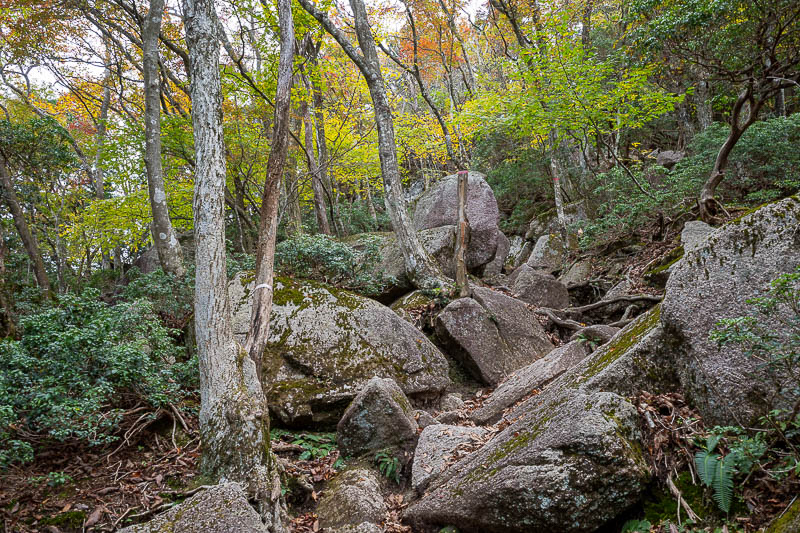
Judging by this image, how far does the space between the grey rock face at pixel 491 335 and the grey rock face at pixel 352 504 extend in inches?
127

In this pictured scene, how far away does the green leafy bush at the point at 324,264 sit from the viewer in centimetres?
826

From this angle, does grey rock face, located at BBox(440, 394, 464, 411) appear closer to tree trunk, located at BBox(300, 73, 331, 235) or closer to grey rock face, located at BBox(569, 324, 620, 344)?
grey rock face, located at BBox(569, 324, 620, 344)

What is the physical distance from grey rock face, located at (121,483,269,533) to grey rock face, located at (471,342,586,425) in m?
3.17

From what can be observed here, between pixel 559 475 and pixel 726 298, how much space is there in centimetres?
180

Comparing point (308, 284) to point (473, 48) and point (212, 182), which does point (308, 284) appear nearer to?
point (212, 182)

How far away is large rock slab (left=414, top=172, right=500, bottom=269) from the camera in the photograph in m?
12.0

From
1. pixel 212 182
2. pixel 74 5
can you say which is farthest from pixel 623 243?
pixel 74 5

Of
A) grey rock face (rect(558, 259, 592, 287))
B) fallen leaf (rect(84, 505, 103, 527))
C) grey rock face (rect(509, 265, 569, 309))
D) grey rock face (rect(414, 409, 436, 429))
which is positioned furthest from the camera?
grey rock face (rect(558, 259, 592, 287))

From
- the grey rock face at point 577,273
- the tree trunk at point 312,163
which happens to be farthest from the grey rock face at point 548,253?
the tree trunk at point 312,163

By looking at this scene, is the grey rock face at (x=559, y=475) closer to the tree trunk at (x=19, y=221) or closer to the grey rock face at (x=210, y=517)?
the grey rock face at (x=210, y=517)

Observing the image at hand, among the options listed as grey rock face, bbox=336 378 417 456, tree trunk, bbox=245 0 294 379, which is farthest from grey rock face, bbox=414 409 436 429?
tree trunk, bbox=245 0 294 379

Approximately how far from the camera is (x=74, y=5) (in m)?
12.8

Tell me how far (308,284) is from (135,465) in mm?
3513

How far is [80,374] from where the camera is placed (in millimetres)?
4531
